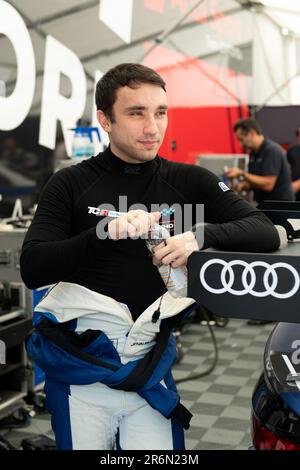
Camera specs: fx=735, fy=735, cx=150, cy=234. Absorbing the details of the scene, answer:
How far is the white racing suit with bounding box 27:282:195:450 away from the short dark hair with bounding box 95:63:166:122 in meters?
0.47

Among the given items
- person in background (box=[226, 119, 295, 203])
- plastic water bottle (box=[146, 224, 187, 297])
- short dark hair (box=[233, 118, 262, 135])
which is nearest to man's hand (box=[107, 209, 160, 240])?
plastic water bottle (box=[146, 224, 187, 297])

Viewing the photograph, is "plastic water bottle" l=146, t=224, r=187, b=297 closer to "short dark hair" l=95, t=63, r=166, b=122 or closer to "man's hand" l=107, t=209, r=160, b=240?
"man's hand" l=107, t=209, r=160, b=240

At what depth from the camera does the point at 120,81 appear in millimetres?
1810

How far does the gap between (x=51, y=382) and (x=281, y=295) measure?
0.88 metres

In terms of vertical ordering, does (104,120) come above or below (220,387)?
above

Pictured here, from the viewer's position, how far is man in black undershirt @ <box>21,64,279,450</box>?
5.90 feet

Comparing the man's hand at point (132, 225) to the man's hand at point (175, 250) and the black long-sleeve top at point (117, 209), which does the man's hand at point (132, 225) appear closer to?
the man's hand at point (175, 250)

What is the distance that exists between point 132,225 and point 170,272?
0.15 meters

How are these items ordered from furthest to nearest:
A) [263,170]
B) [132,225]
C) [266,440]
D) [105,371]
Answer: [263,170], [105,371], [266,440], [132,225]

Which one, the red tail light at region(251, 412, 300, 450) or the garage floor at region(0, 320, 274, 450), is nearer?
the red tail light at region(251, 412, 300, 450)

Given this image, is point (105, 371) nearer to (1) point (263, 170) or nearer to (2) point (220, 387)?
(2) point (220, 387)

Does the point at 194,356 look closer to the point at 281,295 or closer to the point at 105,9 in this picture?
the point at 105,9

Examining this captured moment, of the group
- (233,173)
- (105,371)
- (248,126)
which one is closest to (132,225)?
(105,371)

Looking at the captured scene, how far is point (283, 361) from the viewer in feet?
5.68
